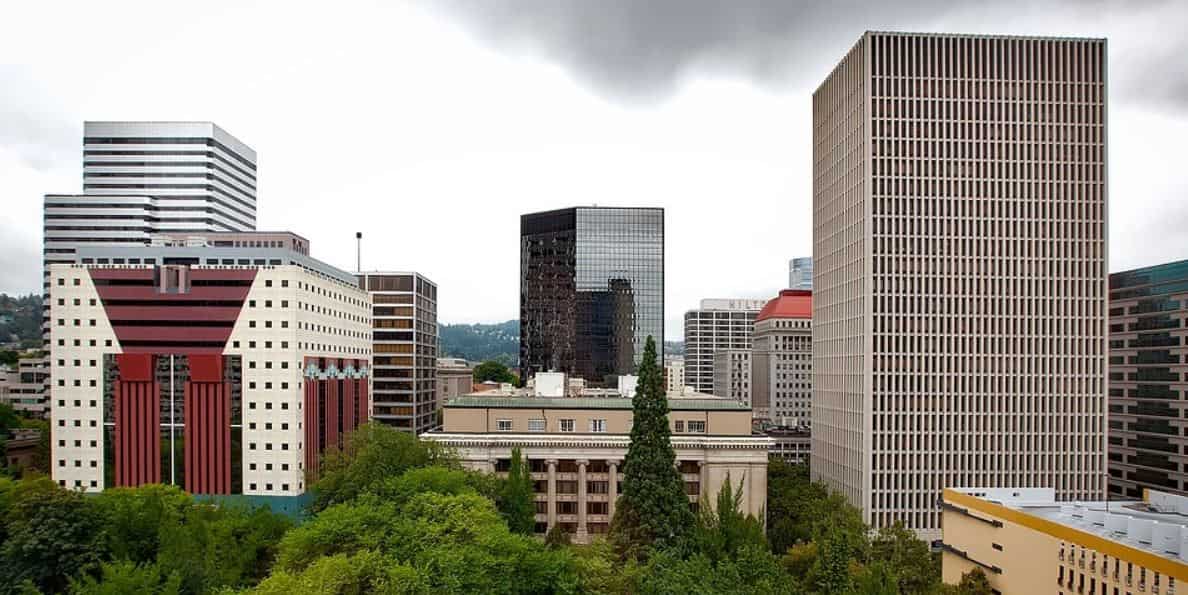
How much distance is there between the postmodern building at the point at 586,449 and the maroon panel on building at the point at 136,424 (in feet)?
107

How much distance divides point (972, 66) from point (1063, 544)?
212ft

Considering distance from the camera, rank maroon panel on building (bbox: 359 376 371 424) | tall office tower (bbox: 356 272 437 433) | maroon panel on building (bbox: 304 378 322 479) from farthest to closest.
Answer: tall office tower (bbox: 356 272 437 433), maroon panel on building (bbox: 359 376 371 424), maroon panel on building (bbox: 304 378 322 479)

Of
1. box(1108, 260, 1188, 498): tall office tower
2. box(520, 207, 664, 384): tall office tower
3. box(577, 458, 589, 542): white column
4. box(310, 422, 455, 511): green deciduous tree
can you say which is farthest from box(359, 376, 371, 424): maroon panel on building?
box(1108, 260, 1188, 498): tall office tower

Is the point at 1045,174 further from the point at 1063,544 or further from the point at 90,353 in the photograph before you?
the point at 90,353

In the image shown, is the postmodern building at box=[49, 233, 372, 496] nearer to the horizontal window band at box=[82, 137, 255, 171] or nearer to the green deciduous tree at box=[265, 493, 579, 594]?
the green deciduous tree at box=[265, 493, 579, 594]

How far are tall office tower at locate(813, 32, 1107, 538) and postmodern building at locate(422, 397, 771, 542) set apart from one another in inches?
772

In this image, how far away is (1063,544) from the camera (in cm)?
5947

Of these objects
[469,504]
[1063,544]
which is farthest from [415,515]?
[1063,544]

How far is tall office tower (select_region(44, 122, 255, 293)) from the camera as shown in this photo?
537ft

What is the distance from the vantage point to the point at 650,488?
6994 cm

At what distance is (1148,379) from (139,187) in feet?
633

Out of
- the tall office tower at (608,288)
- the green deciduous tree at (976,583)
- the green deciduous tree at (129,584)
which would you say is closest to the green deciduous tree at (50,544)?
the green deciduous tree at (129,584)

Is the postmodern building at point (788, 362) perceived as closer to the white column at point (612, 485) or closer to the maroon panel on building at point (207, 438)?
the white column at point (612, 485)

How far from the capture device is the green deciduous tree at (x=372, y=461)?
258ft
